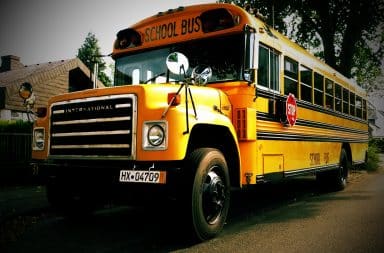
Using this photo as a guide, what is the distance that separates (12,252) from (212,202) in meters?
2.03

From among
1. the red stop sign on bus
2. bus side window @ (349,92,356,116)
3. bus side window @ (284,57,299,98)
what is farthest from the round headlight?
bus side window @ (349,92,356,116)

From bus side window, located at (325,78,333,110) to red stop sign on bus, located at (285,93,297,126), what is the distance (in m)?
2.11

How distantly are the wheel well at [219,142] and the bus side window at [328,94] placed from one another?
3.92m

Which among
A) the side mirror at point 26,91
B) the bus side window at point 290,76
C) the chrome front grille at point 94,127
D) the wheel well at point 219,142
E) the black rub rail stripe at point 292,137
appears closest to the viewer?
the chrome front grille at point 94,127

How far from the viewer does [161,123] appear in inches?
134

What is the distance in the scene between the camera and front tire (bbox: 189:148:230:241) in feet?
11.7

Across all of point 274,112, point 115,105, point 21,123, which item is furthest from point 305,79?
point 21,123

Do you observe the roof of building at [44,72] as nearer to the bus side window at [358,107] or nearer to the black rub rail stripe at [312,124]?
the bus side window at [358,107]

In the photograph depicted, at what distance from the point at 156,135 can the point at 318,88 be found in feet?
15.4

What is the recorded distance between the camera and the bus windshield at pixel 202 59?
4.55m

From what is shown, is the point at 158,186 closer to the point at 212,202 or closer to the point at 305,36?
the point at 212,202

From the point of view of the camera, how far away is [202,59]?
15.4ft

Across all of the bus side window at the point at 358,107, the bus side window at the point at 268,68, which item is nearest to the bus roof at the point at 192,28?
the bus side window at the point at 268,68

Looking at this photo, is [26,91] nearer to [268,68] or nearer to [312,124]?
[268,68]
